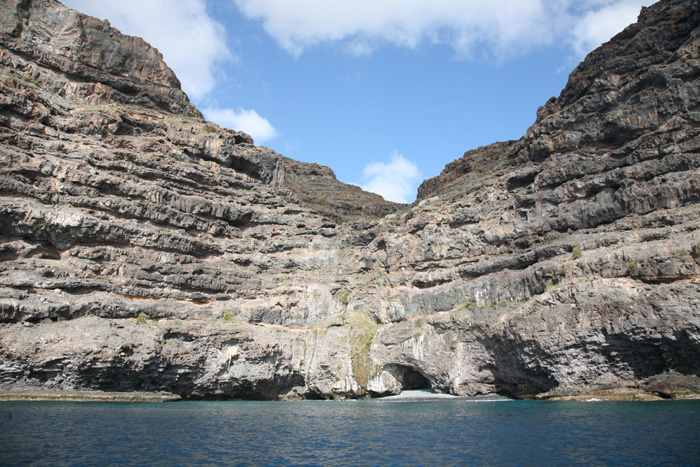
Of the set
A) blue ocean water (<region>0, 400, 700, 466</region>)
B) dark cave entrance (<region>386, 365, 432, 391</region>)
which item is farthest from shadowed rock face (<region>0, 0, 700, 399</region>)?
blue ocean water (<region>0, 400, 700, 466</region>)

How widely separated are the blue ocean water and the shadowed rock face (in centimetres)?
571

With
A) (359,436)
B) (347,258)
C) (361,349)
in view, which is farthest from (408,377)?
(359,436)

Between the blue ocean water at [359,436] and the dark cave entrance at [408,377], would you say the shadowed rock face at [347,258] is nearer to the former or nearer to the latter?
the dark cave entrance at [408,377]

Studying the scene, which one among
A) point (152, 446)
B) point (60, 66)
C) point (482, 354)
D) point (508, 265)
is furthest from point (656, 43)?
point (60, 66)

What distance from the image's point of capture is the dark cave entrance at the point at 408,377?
48.0 metres

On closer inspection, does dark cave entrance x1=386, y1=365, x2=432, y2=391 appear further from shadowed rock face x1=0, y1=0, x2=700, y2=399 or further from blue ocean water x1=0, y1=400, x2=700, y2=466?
blue ocean water x1=0, y1=400, x2=700, y2=466

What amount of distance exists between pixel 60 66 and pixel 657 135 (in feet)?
254

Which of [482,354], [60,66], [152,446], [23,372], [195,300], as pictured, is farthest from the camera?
[60,66]

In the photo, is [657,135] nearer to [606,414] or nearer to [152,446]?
[606,414]

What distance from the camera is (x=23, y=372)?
36.4m

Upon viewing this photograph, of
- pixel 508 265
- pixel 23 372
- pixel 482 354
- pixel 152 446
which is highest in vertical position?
pixel 508 265

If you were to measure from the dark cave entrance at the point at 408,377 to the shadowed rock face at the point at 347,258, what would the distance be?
192 millimetres

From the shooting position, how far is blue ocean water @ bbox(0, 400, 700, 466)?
18125 mm

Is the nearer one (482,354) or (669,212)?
(669,212)
